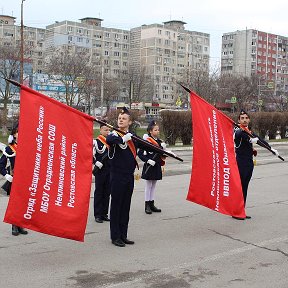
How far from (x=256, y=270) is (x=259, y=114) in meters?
26.6

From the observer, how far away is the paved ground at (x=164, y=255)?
4.91 meters

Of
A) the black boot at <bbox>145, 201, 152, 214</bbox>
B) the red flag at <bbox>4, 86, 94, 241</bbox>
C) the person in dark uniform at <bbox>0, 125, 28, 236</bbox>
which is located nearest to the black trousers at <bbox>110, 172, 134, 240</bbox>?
the red flag at <bbox>4, 86, 94, 241</bbox>

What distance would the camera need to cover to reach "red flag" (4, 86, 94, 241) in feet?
16.8

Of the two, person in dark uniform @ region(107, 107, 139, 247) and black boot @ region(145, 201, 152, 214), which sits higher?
person in dark uniform @ region(107, 107, 139, 247)

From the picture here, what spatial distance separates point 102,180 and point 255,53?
126m

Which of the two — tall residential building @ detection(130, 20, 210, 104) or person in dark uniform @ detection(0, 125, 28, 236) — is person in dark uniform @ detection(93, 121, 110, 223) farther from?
tall residential building @ detection(130, 20, 210, 104)

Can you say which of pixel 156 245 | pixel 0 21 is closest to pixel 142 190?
pixel 156 245

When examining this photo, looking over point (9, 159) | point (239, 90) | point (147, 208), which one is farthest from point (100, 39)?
point (9, 159)

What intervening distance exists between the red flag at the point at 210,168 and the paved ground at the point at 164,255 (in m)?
0.48

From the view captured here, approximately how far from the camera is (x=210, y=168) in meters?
7.12

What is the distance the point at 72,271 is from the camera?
16.8 ft

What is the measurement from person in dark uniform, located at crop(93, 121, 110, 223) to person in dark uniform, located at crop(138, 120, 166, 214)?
2.46 feet

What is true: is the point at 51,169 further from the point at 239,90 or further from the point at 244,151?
the point at 239,90

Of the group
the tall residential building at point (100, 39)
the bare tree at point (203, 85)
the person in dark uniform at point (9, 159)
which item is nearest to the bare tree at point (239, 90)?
the bare tree at point (203, 85)
